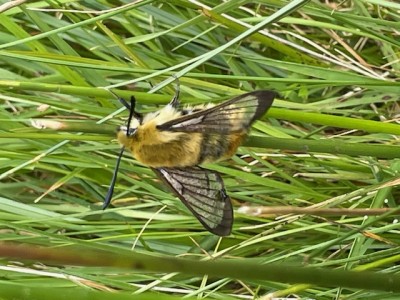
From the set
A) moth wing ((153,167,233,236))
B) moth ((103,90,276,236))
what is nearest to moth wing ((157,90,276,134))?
moth ((103,90,276,236))

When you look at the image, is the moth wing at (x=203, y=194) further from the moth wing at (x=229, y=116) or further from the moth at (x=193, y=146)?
the moth wing at (x=229, y=116)

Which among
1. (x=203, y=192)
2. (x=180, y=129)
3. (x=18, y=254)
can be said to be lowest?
(x=203, y=192)

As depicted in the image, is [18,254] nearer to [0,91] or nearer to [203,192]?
[203,192]

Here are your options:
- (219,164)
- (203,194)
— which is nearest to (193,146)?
(203,194)

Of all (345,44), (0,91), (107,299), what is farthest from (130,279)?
(107,299)

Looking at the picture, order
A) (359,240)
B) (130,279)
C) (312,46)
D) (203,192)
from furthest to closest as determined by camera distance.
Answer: (312,46) → (130,279) → (359,240) → (203,192)

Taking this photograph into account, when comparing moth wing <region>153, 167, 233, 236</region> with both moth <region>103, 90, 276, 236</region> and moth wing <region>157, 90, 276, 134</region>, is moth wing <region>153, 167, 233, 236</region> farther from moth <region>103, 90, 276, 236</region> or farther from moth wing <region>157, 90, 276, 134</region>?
moth wing <region>157, 90, 276, 134</region>
